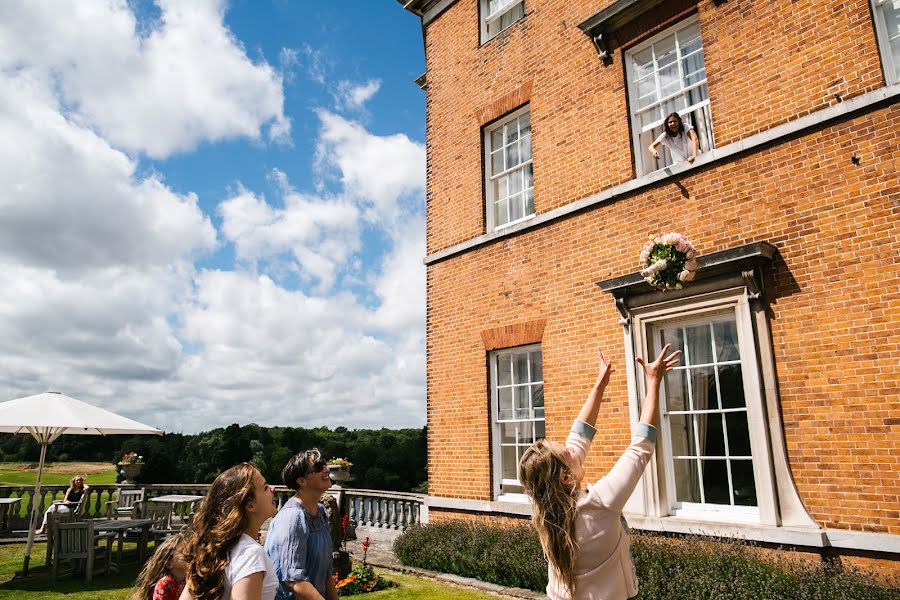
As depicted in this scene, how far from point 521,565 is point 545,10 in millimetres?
8840

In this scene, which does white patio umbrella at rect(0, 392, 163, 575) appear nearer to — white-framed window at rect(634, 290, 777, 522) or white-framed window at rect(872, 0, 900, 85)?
white-framed window at rect(634, 290, 777, 522)

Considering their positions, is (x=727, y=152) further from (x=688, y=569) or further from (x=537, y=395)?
(x=688, y=569)

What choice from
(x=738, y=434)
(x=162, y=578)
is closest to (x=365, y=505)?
(x=738, y=434)

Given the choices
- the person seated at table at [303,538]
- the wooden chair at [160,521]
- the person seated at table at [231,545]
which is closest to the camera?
the person seated at table at [231,545]

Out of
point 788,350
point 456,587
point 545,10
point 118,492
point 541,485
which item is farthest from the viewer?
point 118,492

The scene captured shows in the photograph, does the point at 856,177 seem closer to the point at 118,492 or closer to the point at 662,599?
the point at 662,599

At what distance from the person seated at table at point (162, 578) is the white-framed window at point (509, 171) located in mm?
7990

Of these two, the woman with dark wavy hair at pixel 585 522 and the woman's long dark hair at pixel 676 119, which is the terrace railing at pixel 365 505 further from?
the woman with dark wavy hair at pixel 585 522

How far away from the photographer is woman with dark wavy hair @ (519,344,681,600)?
2504mm

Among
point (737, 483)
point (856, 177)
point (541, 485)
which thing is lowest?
point (737, 483)

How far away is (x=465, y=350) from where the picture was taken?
10266 mm

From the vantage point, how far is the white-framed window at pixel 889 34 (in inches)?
249

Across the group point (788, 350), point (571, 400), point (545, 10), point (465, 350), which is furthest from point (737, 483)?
point (545, 10)

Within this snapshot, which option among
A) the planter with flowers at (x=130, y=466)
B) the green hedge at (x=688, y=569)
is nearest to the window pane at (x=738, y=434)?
the green hedge at (x=688, y=569)
